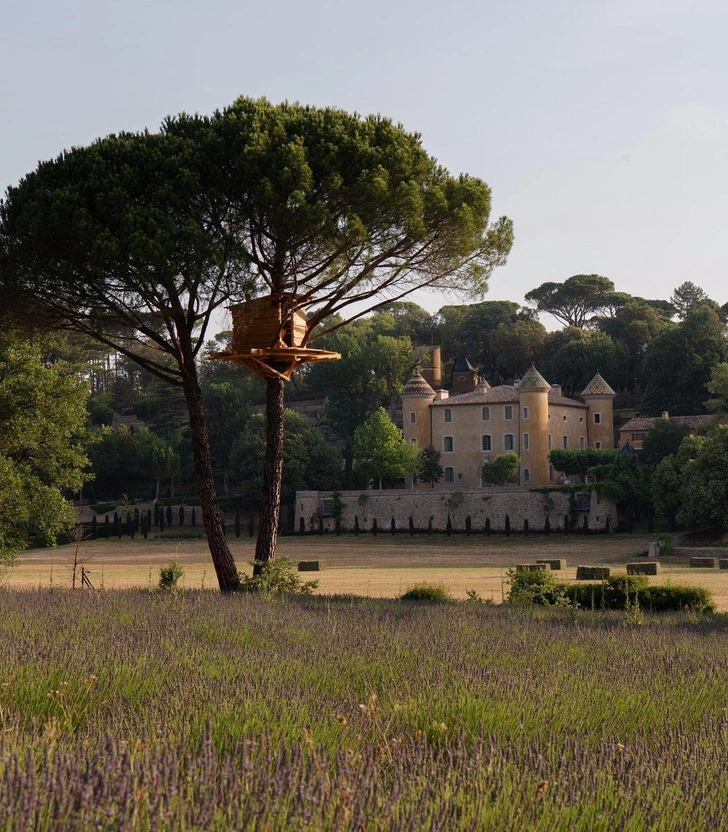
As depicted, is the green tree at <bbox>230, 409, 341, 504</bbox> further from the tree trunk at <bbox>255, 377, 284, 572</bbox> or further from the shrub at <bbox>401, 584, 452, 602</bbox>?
the shrub at <bbox>401, 584, 452, 602</bbox>

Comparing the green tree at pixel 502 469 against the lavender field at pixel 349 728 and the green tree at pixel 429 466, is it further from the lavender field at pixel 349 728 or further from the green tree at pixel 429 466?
the lavender field at pixel 349 728

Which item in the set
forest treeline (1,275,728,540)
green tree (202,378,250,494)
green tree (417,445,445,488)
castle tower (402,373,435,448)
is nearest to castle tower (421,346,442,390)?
forest treeline (1,275,728,540)

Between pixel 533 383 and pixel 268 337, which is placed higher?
pixel 533 383

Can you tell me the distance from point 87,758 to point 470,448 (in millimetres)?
82933

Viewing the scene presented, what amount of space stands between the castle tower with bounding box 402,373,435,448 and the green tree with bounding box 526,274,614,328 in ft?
133

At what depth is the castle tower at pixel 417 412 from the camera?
87.4 meters

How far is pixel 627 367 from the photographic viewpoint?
10056 cm

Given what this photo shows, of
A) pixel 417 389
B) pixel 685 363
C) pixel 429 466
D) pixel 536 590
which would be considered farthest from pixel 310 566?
pixel 685 363

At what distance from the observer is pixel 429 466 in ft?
278

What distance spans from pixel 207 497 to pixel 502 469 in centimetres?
6229

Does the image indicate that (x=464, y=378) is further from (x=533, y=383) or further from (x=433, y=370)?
(x=533, y=383)

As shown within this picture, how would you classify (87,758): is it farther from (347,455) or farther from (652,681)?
(347,455)

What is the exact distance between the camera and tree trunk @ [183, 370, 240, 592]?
20.0 m

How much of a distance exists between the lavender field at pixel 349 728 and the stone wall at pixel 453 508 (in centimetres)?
6585
